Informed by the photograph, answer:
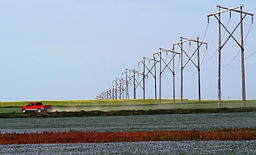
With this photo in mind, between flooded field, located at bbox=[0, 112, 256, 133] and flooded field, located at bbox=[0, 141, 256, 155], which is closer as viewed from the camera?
flooded field, located at bbox=[0, 141, 256, 155]

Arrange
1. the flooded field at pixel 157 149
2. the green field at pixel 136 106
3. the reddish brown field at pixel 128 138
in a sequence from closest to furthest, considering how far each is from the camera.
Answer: the flooded field at pixel 157 149 → the reddish brown field at pixel 128 138 → the green field at pixel 136 106

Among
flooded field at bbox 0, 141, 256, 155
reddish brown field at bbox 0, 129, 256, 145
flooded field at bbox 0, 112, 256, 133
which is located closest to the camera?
flooded field at bbox 0, 141, 256, 155

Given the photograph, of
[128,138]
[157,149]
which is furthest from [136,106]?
[157,149]

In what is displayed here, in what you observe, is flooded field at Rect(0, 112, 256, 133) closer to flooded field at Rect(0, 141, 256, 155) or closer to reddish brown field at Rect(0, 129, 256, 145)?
reddish brown field at Rect(0, 129, 256, 145)

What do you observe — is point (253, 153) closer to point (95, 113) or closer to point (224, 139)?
point (224, 139)

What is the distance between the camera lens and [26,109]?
3369 inches

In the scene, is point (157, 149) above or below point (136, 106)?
below

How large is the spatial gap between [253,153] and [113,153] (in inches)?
208

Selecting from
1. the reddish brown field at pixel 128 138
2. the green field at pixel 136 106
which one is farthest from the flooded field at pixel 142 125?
the green field at pixel 136 106

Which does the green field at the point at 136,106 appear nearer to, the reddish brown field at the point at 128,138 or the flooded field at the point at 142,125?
the flooded field at the point at 142,125

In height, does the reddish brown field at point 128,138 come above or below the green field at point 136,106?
below

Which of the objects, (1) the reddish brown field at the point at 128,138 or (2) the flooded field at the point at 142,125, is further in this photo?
(2) the flooded field at the point at 142,125

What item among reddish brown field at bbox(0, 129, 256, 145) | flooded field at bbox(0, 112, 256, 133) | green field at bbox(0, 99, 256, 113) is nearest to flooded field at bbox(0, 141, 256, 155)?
reddish brown field at bbox(0, 129, 256, 145)

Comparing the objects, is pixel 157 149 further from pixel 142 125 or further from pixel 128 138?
pixel 142 125
